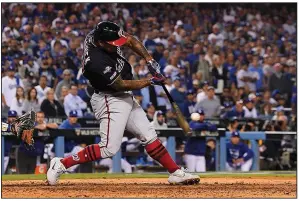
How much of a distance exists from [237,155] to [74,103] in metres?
2.86

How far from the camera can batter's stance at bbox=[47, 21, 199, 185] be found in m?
7.86

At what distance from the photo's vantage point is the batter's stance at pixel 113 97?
7863 millimetres

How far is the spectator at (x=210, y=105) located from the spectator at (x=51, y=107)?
2551mm

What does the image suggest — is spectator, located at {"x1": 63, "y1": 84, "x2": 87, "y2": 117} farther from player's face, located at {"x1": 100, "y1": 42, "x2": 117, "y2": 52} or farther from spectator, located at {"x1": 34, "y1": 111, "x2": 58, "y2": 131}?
player's face, located at {"x1": 100, "y1": 42, "x2": 117, "y2": 52}

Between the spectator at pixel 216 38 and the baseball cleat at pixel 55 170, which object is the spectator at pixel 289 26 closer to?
the spectator at pixel 216 38

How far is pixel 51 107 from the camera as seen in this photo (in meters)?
13.4

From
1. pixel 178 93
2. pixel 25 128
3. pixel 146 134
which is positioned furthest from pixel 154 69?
pixel 178 93

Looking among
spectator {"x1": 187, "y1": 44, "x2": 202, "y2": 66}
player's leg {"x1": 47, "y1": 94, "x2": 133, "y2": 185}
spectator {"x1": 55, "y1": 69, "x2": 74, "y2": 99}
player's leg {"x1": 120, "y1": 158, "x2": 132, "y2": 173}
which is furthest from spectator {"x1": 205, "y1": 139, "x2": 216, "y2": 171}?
player's leg {"x1": 47, "y1": 94, "x2": 133, "y2": 185}

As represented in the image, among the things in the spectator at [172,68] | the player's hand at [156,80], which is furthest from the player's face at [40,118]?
the player's hand at [156,80]

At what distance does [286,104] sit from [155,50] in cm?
287

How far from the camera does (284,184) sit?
29.3 feet

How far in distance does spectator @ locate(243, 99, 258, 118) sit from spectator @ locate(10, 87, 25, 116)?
412 centimetres

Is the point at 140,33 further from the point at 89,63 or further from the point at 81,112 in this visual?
the point at 89,63

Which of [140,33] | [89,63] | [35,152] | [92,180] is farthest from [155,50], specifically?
[89,63]
